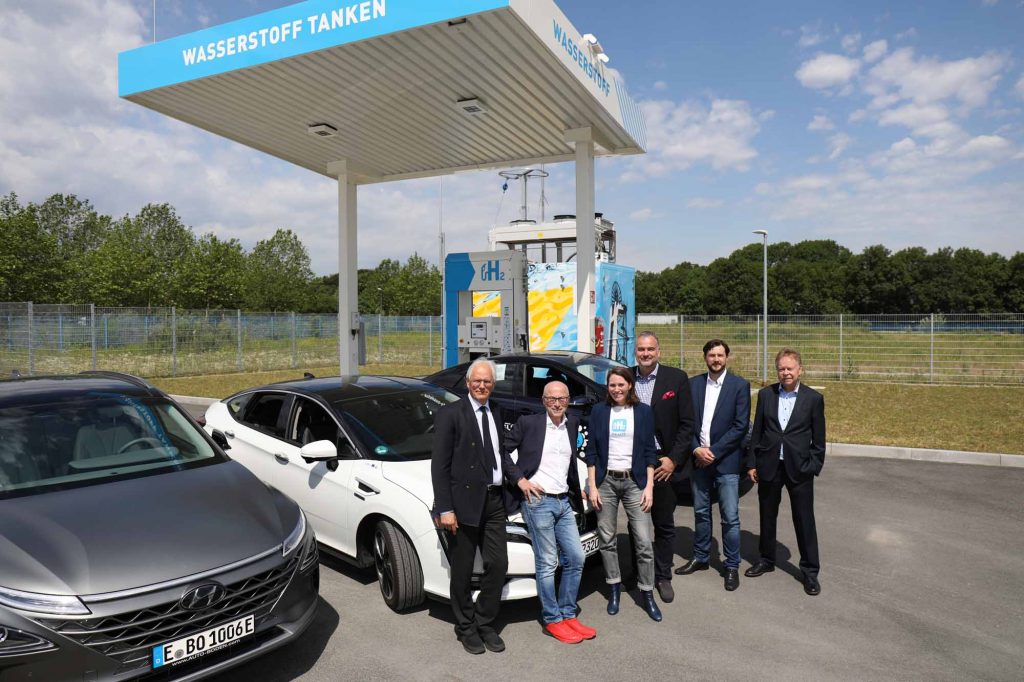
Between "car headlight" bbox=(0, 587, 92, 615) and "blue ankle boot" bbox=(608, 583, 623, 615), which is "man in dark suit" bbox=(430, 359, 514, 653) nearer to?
"blue ankle boot" bbox=(608, 583, 623, 615)

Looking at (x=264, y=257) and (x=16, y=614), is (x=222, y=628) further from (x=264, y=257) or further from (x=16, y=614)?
(x=264, y=257)

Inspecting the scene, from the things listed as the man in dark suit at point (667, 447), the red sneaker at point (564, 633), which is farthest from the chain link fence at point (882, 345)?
the red sneaker at point (564, 633)

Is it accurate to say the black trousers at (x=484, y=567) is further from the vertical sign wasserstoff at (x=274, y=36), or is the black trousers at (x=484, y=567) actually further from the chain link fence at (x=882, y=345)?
the chain link fence at (x=882, y=345)

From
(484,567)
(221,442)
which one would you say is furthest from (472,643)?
(221,442)

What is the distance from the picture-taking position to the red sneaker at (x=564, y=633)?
160 inches

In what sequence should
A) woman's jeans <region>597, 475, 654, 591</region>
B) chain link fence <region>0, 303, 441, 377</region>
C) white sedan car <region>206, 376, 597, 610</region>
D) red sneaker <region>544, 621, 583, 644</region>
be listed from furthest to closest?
chain link fence <region>0, 303, 441, 377</region> < woman's jeans <region>597, 475, 654, 591</region> < white sedan car <region>206, 376, 597, 610</region> < red sneaker <region>544, 621, 583, 644</region>

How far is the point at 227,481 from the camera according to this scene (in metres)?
4.03

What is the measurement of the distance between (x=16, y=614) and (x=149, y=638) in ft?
1.70

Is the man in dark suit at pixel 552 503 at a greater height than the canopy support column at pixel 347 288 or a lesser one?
lesser

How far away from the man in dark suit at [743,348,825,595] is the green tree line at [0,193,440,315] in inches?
1643

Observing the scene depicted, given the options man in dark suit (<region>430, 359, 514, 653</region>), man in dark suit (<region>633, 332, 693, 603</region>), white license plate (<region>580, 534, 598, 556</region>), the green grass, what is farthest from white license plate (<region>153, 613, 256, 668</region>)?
the green grass

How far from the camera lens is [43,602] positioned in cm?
281

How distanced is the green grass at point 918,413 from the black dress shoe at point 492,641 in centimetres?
785

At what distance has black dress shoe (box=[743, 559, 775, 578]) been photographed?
17.0ft
